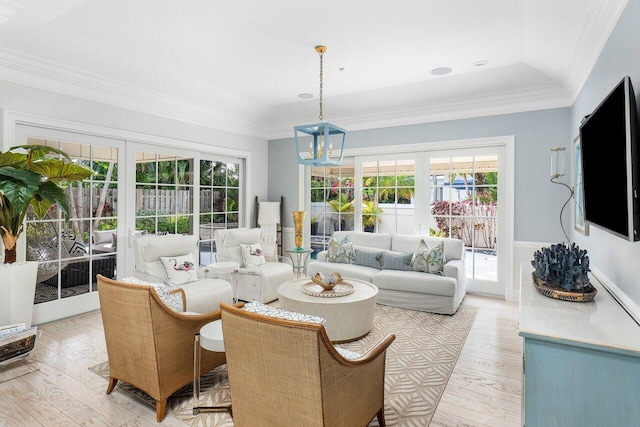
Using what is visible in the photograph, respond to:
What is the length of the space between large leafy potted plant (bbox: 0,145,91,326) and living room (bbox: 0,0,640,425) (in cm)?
46

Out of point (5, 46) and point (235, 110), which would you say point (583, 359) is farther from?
point (235, 110)

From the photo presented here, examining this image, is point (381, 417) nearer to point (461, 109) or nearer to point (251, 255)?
point (251, 255)

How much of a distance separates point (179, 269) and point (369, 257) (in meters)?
2.49

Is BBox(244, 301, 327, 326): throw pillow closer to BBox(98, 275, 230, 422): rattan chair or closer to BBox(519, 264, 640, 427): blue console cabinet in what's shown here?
BBox(98, 275, 230, 422): rattan chair

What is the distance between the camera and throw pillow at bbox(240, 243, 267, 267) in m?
4.72

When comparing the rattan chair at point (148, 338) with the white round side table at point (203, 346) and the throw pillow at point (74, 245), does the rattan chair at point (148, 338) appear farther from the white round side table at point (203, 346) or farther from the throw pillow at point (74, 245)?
the throw pillow at point (74, 245)

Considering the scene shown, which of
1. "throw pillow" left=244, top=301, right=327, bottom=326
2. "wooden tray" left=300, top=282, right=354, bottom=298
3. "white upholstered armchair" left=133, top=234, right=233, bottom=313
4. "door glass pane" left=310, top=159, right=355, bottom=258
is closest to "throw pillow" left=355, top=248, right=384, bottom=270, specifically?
"door glass pane" left=310, top=159, right=355, bottom=258

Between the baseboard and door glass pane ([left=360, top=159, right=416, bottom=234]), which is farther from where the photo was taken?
door glass pane ([left=360, top=159, right=416, bottom=234])

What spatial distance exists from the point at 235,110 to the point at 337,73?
2.06 meters

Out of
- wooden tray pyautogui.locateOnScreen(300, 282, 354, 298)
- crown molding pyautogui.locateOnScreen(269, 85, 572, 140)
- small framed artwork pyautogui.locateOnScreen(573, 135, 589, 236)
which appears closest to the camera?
small framed artwork pyautogui.locateOnScreen(573, 135, 589, 236)

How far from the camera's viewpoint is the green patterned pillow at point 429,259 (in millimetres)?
4395

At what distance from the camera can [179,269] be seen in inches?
150

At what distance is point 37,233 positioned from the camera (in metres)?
3.73

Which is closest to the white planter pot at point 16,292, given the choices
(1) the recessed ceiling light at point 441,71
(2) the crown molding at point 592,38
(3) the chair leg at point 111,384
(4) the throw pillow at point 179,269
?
(4) the throw pillow at point 179,269
